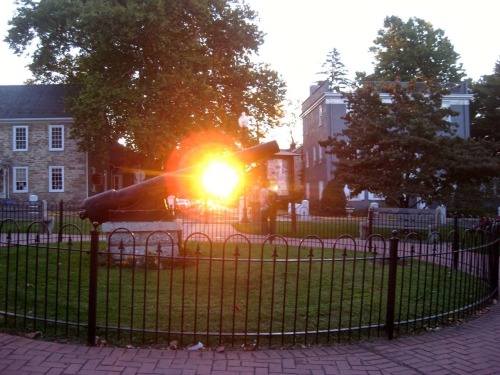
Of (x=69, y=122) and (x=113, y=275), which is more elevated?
(x=69, y=122)

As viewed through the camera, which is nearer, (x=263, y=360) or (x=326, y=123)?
(x=263, y=360)

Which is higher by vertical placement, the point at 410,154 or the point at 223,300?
the point at 410,154

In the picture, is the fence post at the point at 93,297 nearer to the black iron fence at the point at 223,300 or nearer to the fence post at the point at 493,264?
the black iron fence at the point at 223,300

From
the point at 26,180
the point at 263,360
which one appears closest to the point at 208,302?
the point at 263,360

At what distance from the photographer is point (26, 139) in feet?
121

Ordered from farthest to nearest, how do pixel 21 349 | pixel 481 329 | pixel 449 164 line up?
pixel 449 164 < pixel 481 329 < pixel 21 349

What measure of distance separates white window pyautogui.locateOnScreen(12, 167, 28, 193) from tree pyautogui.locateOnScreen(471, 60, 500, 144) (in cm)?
3539

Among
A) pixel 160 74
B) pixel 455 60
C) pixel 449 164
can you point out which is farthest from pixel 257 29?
pixel 455 60

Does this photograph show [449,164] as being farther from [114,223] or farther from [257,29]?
[257,29]

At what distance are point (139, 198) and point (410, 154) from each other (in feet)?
36.8

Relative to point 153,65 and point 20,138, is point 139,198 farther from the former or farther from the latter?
point 20,138

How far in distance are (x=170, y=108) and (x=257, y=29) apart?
839 centimetres

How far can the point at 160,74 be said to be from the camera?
28234 millimetres

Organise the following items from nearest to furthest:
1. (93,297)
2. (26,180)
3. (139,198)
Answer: (93,297) < (139,198) < (26,180)
